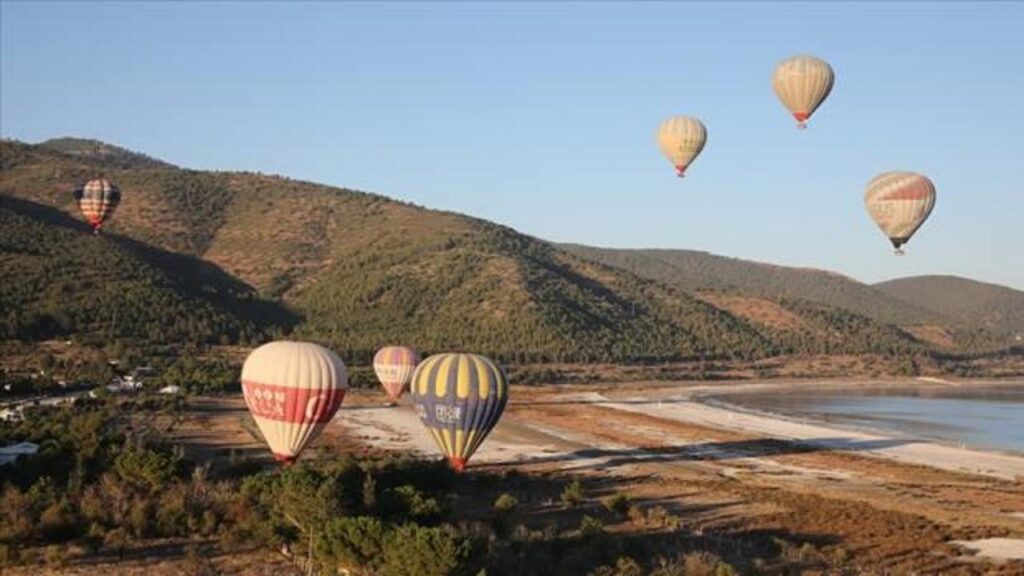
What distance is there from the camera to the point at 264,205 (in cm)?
15838

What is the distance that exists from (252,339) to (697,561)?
8679 centimetres

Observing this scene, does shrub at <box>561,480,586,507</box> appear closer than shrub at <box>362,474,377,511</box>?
No

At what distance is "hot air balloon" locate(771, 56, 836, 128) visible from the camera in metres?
53.6

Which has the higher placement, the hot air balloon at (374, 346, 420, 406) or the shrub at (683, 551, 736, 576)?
the hot air balloon at (374, 346, 420, 406)

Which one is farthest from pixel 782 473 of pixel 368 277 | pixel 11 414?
pixel 368 277

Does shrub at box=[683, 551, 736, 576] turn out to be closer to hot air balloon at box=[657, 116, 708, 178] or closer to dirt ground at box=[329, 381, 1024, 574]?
dirt ground at box=[329, 381, 1024, 574]

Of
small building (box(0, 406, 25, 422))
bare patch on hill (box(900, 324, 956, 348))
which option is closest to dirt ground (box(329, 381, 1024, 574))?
small building (box(0, 406, 25, 422))

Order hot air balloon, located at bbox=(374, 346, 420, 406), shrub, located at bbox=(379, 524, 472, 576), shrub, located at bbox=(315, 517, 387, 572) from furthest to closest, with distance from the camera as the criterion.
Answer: hot air balloon, located at bbox=(374, 346, 420, 406)
shrub, located at bbox=(315, 517, 387, 572)
shrub, located at bbox=(379, 524, 472, 576)

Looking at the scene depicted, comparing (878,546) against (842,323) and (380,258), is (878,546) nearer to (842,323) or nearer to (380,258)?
(380,258)

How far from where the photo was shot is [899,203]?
5278 centimetres

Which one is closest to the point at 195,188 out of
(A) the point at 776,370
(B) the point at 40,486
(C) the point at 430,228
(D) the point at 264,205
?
(D) the point at 264,205

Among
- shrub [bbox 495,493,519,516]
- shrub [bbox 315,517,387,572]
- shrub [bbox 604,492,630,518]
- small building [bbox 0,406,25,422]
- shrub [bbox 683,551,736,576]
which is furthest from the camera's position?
small building [bbox 0,406,25,422]

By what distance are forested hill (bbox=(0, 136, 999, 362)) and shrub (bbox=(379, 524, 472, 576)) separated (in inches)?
2908

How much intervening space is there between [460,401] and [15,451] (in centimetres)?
1288
